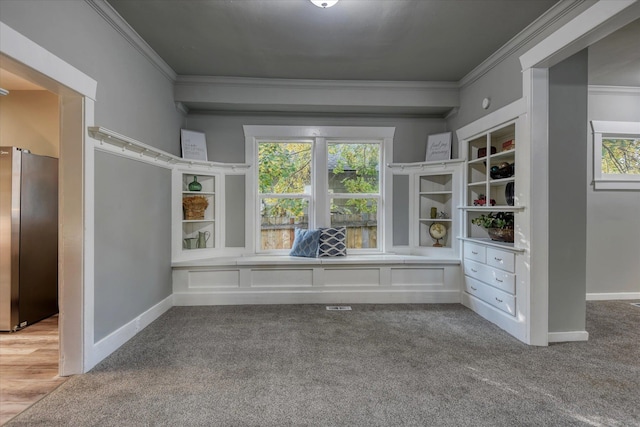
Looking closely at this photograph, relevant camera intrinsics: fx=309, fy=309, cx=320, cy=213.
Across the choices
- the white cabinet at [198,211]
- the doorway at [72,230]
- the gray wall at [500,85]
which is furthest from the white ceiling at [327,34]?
the white cabinet at [198,211]

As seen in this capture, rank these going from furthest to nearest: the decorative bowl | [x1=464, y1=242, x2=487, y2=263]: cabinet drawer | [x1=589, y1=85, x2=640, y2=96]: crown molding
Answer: [x1=589, y1=85, x2=640, y2=96]: crown molding → [x1=464, y1=242, x2=487, y2=263]: cabinet drawer → the decorative bowl

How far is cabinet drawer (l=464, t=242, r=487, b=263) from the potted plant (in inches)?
8.7

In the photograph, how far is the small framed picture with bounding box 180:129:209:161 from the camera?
157 inches

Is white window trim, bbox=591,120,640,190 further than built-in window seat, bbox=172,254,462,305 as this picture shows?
Yes

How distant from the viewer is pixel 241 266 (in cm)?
385

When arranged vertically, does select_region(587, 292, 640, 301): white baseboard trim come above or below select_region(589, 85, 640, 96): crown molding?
→ below

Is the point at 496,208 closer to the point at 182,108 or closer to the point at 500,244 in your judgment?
the point at 500,244

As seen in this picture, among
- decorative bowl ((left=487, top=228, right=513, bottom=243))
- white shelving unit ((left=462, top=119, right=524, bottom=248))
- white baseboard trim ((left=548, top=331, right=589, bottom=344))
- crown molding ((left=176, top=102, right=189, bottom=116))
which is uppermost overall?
crown molding ((left=176, top=102, right=189, bottom=116))

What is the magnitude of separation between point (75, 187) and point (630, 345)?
185 inches

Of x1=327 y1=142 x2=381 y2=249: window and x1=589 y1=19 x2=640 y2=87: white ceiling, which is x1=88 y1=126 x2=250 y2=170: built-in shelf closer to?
x1=327 y1=142 x2=381 y2=249: window

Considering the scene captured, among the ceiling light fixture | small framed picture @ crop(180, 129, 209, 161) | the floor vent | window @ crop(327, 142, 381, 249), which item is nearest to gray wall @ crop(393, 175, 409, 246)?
window @ crop(327, 142, 381, 249)

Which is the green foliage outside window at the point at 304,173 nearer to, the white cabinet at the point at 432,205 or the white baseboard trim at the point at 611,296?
the white cabinet at the point at 432,205

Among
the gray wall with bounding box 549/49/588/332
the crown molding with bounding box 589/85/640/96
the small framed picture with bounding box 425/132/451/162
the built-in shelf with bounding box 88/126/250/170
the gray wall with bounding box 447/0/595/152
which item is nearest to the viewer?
the built-in shelf with bounding box 88/126/250/170

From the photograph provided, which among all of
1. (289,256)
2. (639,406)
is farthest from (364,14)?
(639,406)
